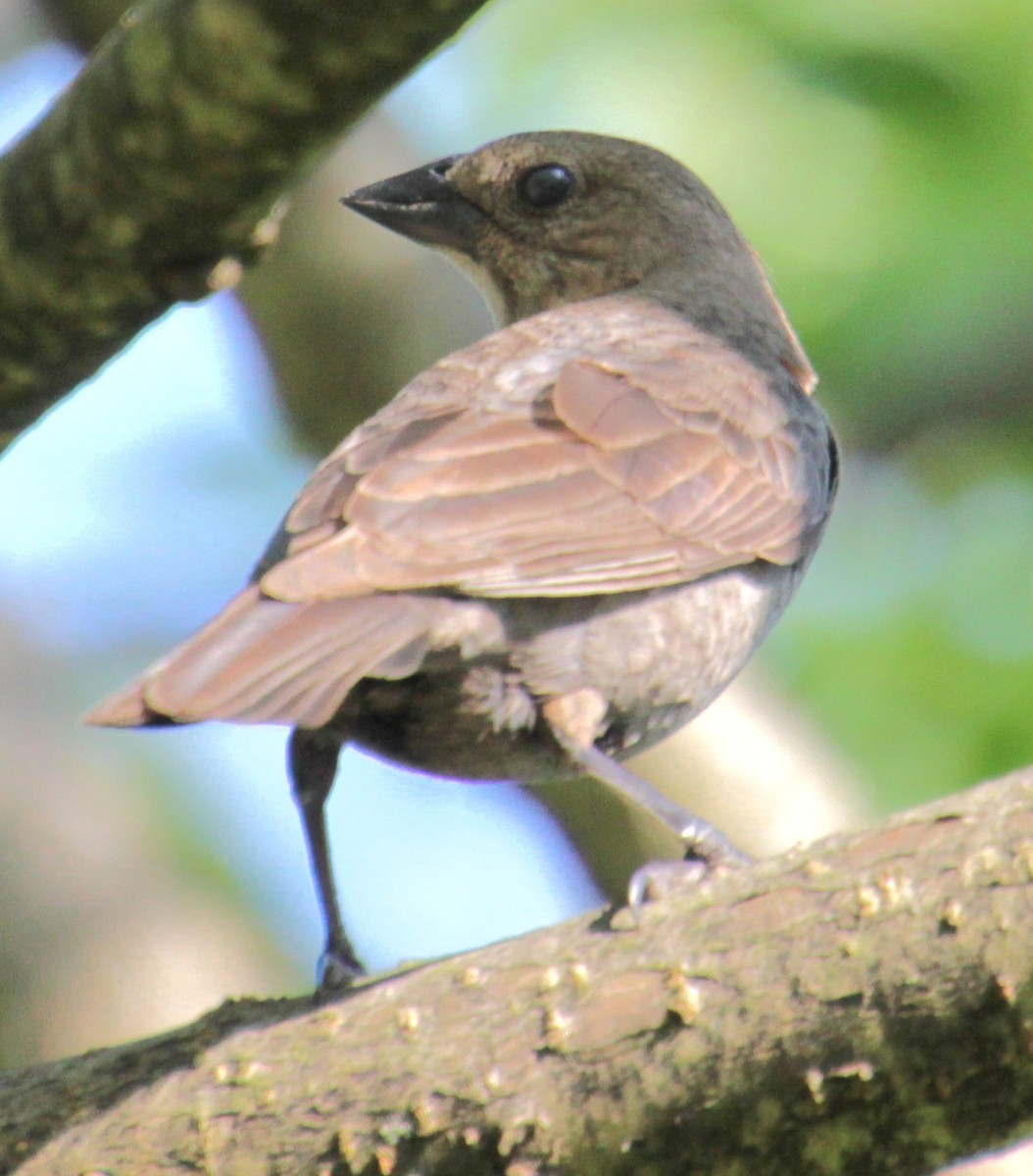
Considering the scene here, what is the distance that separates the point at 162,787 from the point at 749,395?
307 cm

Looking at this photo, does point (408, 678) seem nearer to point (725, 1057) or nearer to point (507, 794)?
point (725, 1057)

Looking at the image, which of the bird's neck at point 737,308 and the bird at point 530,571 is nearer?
the bird at point 530,571

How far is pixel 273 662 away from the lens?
312 cm

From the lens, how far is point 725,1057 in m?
2.67

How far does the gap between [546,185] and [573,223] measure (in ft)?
0.45

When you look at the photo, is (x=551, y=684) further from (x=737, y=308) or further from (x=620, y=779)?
(x=737, y=308)

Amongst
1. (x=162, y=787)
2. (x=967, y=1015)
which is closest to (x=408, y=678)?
(x=967, y=1015)

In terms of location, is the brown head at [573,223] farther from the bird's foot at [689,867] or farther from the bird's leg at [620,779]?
the bird's foot at [689,867]

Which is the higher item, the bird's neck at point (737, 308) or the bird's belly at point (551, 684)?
the bird's neck at point (737, 308)

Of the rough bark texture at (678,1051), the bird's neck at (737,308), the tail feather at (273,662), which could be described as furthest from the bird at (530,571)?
the rough bark texture at (678,1051)

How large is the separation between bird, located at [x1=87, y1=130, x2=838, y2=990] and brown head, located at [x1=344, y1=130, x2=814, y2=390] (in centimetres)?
58

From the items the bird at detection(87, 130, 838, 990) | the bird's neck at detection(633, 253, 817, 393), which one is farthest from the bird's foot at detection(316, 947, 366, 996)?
the bird's neck at detection(633, 253, 817, 393)

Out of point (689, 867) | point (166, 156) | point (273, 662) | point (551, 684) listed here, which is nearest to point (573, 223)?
point (166, 156)

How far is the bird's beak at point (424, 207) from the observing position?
5.35 metres
